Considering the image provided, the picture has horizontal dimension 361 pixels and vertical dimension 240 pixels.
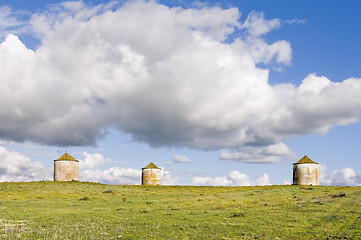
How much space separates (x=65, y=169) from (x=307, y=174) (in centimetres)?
5827

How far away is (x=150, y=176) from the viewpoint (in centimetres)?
9494

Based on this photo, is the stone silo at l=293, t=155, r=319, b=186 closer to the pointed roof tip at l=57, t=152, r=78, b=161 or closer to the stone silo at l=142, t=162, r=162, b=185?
the stone silo at l=142, t=162, r=162, b=185

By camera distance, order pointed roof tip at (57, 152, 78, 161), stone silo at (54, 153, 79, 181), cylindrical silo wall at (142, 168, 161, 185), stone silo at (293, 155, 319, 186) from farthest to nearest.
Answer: cylindrical silo wall at (142, 168, 161, 185) → pointed roof tip at (57, 152, 78, 161) → stone silo at (54, 153, 79, 181) → stone silo at (293, 155, 319, 186)

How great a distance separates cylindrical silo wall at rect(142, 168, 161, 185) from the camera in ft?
311

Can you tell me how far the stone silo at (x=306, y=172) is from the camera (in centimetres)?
8550

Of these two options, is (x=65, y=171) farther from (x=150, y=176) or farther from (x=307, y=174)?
(x=307, y=174)

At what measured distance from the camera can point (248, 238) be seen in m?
17.7

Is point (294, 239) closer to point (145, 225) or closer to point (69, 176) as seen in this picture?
point (145, 225)

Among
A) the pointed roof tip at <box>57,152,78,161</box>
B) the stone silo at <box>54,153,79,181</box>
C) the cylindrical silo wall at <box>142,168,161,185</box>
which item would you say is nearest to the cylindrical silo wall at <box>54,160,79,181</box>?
the stone silo at <box>54,153,79,181</box>

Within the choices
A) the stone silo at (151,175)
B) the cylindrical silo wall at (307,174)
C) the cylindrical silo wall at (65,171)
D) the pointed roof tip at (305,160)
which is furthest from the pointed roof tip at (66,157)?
the pointed roof tip at (305,160)

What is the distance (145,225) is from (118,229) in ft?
7.36

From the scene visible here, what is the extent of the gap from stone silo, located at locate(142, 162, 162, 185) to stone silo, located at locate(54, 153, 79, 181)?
16.9 m

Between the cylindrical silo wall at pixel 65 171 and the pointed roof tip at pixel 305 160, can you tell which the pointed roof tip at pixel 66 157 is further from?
the pointed roof tip at pixel 305 160

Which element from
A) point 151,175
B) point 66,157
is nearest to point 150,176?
point 151,175
